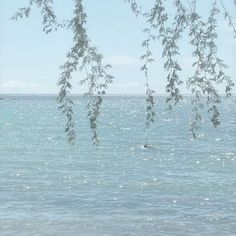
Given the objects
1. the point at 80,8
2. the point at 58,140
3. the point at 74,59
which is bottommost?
the point at 58,140

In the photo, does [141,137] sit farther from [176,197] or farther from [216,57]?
[216,57]

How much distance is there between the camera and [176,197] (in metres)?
42.7

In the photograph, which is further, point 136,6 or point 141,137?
point 141,137

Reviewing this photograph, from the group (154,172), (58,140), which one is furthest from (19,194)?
(58,140)

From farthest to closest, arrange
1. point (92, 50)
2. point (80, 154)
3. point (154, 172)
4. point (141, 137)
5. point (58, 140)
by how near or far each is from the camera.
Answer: point (141, 137) → point (58, 140) → point (80, 154) → point (154, 172) → point (92, 50)

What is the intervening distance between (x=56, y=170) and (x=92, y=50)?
53593 mm

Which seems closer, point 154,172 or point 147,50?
point 147,50

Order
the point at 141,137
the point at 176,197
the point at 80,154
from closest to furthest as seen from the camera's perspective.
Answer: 1. the point at 176,197
2. the point at 80,154
3. the point at 141,137

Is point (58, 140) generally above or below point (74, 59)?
below

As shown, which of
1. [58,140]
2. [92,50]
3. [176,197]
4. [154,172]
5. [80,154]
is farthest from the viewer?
[58,140]

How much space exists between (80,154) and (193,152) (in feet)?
53.9

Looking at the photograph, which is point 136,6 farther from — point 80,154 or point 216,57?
point 80,154

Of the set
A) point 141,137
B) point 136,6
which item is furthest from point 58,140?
point 136,6

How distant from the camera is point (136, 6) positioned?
6445mm
